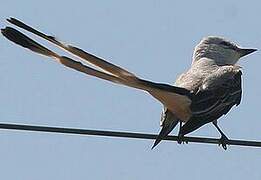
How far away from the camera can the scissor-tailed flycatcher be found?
18.7 ft

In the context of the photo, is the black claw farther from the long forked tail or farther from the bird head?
the bird head

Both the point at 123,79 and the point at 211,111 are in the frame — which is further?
the point at 211,111

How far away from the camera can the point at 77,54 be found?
5828 mm

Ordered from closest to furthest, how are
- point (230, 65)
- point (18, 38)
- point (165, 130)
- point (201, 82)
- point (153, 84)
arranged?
point (18, 38)
point (153, 84)
point (165, 130)
point (201, 82)
point (230, 65)

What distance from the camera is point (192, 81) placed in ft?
24.2

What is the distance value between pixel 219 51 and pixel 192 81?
4.32 ft

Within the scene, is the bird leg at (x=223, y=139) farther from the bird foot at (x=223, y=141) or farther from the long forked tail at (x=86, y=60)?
the long forked tail at (x=86, y=60)

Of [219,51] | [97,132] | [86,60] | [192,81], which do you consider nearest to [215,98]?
[192,81]

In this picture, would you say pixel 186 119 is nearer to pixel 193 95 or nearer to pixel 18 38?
pixel 193 95

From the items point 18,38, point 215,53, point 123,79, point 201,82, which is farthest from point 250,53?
point 18,38

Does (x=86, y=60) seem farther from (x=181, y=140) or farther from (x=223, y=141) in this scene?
(x=223, y=141)

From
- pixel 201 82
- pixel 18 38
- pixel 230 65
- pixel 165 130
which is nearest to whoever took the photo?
pixel 18 38

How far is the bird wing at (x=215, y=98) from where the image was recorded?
689 centimetres

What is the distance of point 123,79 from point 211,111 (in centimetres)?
129
